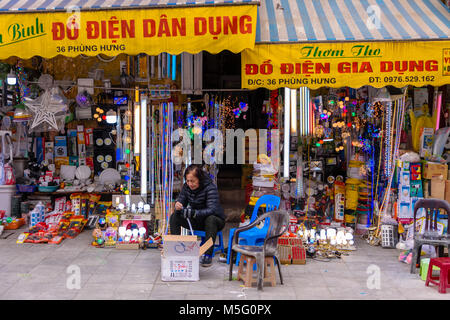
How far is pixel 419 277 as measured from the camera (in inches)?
237

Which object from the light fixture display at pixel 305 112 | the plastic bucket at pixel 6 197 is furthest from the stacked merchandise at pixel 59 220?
the light fixture display at pixel 305 112

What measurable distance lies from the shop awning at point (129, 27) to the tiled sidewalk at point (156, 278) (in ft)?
9.33

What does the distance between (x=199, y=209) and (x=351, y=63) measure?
291 cm

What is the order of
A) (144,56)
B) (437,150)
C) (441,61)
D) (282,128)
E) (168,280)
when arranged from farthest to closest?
(144,56)
(282,128)
(437,150)
(441,61)
(168,280)

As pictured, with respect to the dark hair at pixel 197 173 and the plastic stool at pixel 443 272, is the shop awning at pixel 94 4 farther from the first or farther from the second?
the plastic stool at pixel 443 272

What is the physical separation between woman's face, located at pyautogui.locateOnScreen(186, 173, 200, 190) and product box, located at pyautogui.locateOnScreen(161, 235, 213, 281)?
3.47ft

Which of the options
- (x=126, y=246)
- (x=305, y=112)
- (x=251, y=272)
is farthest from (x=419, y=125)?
(x=126, y=246)

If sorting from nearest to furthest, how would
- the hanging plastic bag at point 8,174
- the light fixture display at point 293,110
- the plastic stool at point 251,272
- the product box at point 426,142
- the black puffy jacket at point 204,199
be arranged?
the plastic stool at point 251,272
the black puffy jacket at point 204,199
the light fixture display at point 293,110
the product box at point 426,142
the hanging plastic bag at point 8,174

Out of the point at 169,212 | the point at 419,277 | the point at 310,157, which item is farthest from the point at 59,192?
the point at 419,277

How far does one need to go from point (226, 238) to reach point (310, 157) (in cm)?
208

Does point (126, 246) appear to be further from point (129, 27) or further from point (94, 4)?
point (94, 4)

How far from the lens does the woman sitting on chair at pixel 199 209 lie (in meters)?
6.41
